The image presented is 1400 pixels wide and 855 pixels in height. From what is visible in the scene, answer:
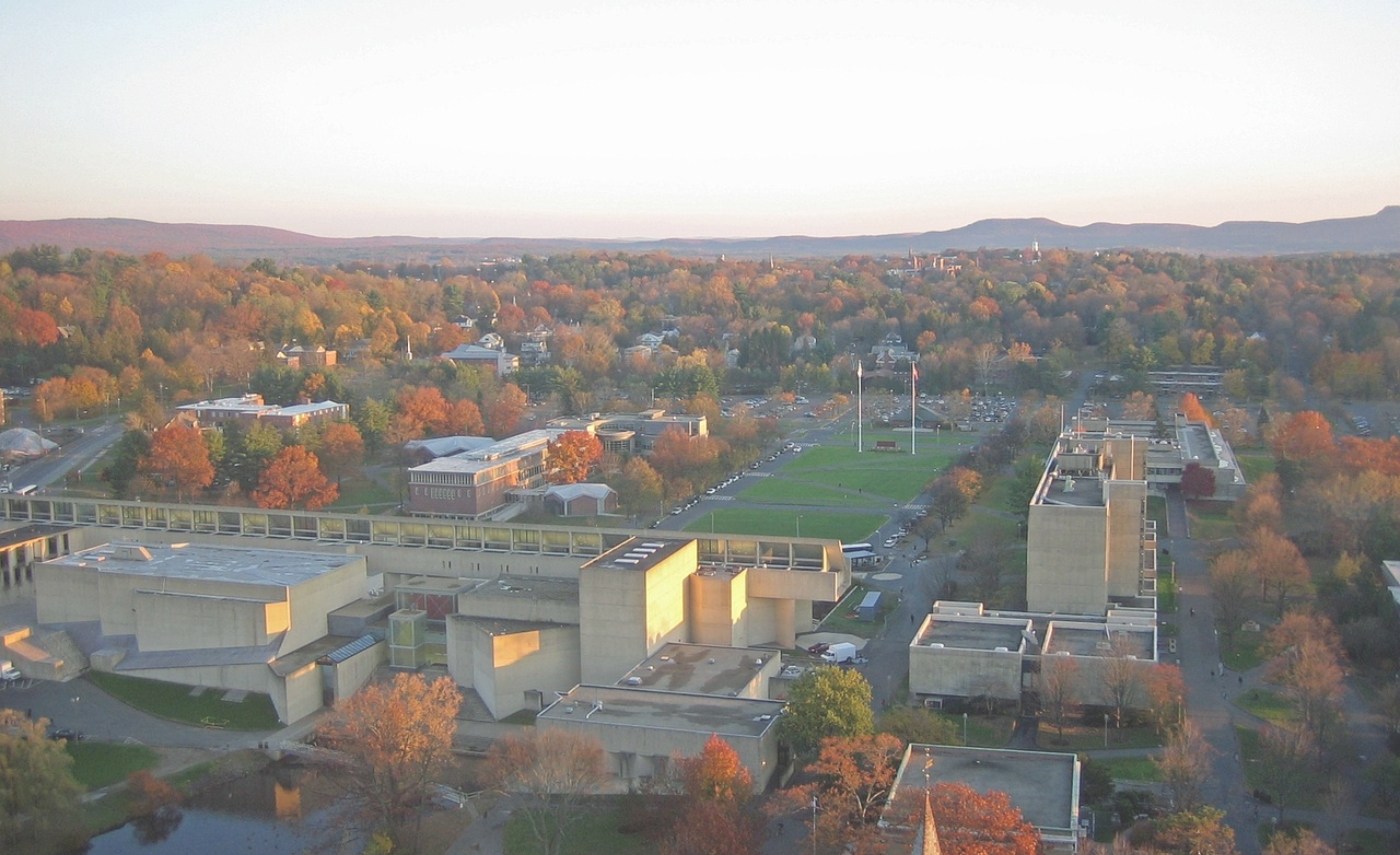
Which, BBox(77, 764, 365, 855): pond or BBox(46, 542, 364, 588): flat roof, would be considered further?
BBox(46, 542, 364, 588): flat roof

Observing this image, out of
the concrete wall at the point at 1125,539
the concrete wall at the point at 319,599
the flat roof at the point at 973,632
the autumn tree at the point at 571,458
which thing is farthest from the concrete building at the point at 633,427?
the flat roof at the point at 973,632

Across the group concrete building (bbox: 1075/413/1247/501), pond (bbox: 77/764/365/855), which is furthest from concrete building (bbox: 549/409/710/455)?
pond (bbox: 77/764/365/855)

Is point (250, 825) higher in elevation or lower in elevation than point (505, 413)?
lower

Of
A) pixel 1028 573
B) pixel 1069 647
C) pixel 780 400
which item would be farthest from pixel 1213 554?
pixel 780 400

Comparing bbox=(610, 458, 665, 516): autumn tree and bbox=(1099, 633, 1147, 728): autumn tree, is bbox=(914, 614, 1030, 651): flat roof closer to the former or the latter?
bbox=(1099, 633, 1147, 728): autumn tree

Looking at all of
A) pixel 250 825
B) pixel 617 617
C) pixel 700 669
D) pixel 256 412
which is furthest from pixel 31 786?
pixel 256 412

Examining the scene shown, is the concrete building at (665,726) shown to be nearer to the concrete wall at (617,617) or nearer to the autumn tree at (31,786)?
the concrete wall at (617,617)

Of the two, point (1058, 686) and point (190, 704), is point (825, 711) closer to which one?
point (1058, 686)
